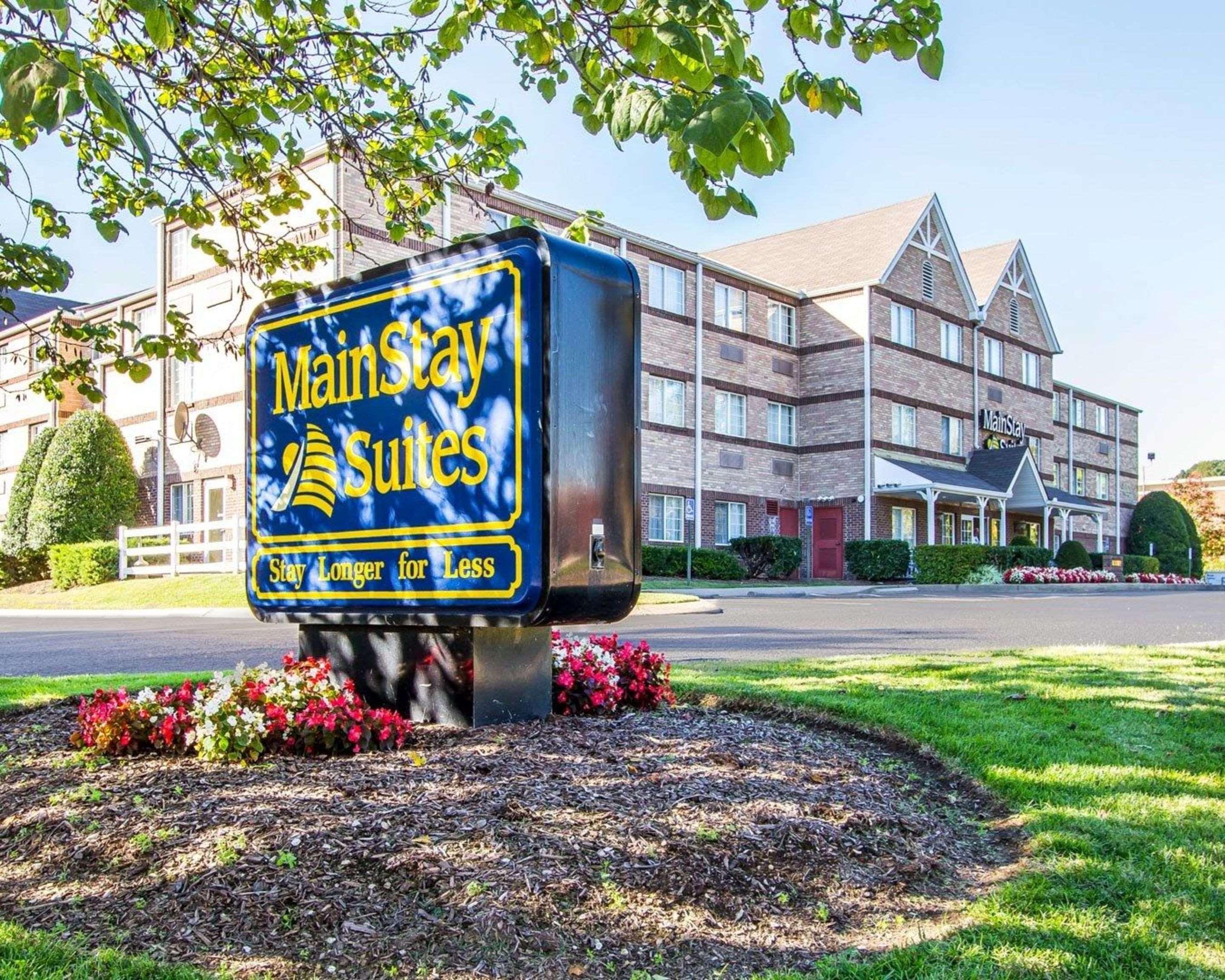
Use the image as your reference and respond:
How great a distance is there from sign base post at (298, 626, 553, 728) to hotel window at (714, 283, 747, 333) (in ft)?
92.8

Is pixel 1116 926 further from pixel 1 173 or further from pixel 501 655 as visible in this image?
pixel 1 173

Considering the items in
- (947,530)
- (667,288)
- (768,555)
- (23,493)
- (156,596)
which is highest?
(667,288)

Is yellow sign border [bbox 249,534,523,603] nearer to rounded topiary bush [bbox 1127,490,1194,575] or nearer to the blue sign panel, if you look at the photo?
the blue sign panel

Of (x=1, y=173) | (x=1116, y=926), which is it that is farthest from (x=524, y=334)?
(x=1116, y=926)

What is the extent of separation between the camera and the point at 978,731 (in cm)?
590

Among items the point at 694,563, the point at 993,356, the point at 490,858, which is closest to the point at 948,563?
the point at 694,563

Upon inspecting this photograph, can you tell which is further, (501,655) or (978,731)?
(978,731)

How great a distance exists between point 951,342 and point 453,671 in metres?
37.3

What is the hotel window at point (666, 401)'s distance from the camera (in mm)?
30908

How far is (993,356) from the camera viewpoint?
42469mm

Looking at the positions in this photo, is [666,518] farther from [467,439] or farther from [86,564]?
[467,439]

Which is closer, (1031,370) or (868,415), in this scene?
(868,415)

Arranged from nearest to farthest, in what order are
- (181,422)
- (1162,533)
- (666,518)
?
(181,422)
(666,518)
(1162,533)

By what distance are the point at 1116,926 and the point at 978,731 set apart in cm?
262
